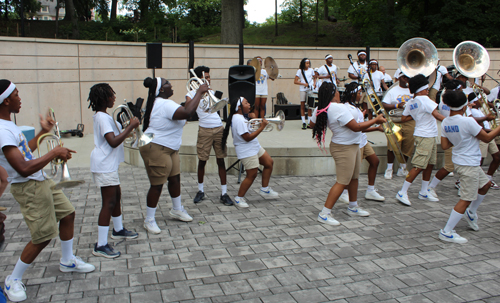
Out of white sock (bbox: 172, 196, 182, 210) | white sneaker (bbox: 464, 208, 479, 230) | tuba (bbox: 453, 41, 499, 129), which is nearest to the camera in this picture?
white sneaker (bbox: 464, 208, 479, 230)

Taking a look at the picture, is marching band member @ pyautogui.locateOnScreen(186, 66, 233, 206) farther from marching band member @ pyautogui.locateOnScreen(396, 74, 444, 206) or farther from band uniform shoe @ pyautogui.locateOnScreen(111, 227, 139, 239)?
marching band member @ pyautogui.locateOnScreen(396, 74, 444, 206)

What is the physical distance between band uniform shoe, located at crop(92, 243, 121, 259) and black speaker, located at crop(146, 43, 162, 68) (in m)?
7.06

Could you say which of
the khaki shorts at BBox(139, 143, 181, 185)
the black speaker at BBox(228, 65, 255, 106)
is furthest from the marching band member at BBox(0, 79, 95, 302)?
the black speaker at BBox(228, 65, 255, 106)

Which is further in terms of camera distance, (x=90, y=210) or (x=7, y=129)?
(x=90, y=210)

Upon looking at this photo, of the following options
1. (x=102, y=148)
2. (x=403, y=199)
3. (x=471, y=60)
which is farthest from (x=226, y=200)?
(x=471, y=60)

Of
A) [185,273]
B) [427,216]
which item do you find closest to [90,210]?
[185,273]

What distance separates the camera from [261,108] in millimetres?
12016

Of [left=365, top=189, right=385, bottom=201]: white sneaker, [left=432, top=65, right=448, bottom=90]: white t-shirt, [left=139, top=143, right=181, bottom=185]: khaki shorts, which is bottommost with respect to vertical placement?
[left=365, top=189, right=385, bottom=201]: white sneaker

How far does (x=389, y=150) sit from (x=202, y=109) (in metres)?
3.68

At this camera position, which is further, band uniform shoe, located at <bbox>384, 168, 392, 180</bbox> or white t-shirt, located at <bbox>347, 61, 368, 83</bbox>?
white t-shirt, located at <bbox>347, 61, 368, 83</bbox>

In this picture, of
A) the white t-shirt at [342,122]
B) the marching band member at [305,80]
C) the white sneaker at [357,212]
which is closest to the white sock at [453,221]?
the white sneaker at [357,212]

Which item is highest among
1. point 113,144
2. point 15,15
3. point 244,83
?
point 15,15

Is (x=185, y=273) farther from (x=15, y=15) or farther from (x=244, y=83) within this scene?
(x=15, y=15)

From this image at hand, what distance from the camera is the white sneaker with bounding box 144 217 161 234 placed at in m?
5.03
